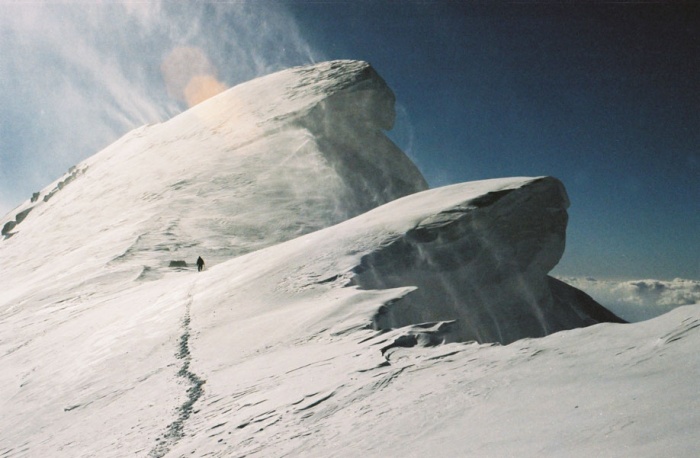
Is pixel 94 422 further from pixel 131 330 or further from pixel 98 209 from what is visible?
pixel 98 209

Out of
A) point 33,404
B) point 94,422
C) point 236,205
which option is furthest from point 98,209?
point 94,422

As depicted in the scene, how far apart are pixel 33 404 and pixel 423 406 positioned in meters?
7.37

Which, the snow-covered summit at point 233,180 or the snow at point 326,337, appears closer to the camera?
the snow at point 326,337

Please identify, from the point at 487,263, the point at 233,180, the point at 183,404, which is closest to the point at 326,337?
the point at 183,404

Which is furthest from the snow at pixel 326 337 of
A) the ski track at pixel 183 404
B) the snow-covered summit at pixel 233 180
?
the snow-covered summit at pixel 233 180

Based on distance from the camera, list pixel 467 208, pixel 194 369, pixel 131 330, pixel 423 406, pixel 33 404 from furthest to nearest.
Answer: pixel 467 208
pixel 131 330
pixel 33 404
pixel 194 369
pixel 423 406

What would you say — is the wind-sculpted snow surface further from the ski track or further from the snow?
the ski track

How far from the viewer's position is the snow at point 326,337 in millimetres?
4770

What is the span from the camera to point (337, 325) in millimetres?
Answer: 8820

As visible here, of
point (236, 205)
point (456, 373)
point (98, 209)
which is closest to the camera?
point (456, 373)

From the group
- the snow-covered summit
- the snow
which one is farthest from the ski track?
the snow-covered summit

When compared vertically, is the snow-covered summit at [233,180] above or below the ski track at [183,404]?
above

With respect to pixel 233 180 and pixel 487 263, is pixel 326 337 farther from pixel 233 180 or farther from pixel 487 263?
pixel 233 180

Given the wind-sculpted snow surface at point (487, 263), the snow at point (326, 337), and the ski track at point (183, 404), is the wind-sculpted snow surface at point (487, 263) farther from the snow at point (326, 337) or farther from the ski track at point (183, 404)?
the ski track at point (183, 404)
